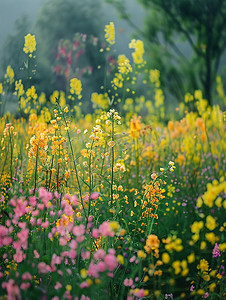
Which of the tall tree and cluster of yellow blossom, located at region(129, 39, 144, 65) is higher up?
the tall tree

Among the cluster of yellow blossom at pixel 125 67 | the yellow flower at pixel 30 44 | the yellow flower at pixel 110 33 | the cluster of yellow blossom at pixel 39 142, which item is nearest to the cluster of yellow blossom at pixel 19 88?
the yellow flower at pixel 30 44

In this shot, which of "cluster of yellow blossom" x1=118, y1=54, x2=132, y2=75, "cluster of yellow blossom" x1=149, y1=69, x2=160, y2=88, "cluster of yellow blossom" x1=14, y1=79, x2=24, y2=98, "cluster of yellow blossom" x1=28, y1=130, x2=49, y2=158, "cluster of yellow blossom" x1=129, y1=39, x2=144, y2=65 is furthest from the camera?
A: "cluster of yellow blossom" x1=149, y1=69, x2=160, y2=88

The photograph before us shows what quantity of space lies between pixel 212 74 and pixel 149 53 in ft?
6.13

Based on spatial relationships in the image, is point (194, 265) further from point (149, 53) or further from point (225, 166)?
point (149, 53)

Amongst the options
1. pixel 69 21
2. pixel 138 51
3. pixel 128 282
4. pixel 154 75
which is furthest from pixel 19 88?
pixel 69 21

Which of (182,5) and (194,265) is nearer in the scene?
(194,265)

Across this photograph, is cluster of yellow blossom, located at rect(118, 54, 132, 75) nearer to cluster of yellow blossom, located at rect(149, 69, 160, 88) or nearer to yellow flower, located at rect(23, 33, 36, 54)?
cluster of yellow blossom, located at rect(149, 69, 160, 88)

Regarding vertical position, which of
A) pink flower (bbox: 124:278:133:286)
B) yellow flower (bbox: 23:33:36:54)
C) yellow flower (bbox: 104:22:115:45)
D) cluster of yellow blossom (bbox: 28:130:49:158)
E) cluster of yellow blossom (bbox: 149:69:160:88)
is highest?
yellow flower (bbox: 104:22:115:45)

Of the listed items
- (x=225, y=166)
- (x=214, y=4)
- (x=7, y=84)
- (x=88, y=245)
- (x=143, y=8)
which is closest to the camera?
(x=88, y=245)

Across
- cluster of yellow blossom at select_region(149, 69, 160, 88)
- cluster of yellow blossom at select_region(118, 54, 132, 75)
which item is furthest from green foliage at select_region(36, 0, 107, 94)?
cluster of yellow blossom at select_region(118, 54, 132, 75)

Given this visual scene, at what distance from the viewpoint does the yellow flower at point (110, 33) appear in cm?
260

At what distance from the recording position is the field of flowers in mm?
983

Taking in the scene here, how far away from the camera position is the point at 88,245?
1286 millimetres

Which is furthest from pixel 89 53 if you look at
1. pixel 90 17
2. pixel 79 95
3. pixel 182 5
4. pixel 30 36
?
pixel 30 36
